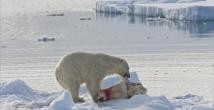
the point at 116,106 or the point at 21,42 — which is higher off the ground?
the point at 116,106

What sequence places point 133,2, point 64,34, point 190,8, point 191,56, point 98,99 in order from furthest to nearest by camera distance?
1. point 133,2
2. point 190,8
3. point 64,34
4. point 191,56
5. point 98,99

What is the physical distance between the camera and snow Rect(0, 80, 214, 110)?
6.90m

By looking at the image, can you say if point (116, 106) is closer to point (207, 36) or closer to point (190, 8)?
point (207, 36)

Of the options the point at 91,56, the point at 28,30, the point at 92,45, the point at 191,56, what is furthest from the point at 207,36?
the point at 91,56

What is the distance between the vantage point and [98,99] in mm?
7980

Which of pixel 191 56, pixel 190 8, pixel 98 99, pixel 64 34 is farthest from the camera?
pixel 190 8

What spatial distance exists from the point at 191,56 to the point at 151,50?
2614mm

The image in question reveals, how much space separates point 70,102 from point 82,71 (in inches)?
50.2

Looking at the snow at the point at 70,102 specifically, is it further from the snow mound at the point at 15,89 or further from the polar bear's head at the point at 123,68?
the polar bear's head at the point at 123,68

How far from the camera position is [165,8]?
37625 millimetres

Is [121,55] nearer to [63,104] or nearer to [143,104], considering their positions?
[143,104]

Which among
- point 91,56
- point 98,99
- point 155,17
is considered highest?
point 91,56

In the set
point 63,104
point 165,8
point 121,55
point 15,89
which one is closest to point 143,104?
point 63,104

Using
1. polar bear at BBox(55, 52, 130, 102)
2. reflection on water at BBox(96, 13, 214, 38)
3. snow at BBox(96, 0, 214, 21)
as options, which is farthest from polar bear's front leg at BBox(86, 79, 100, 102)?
snow at BBox(96, 0, 214, 21)
